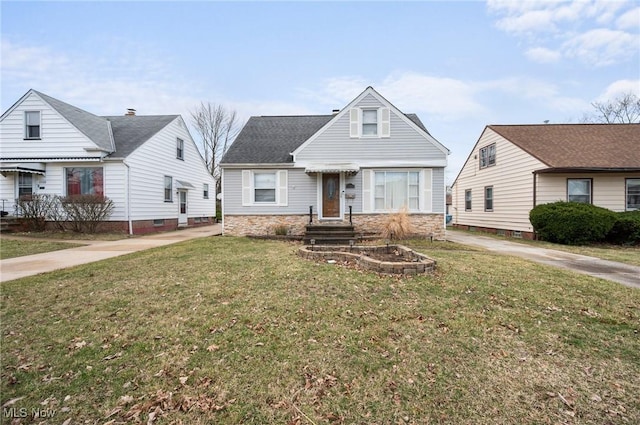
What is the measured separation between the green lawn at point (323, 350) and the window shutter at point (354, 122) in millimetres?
8715

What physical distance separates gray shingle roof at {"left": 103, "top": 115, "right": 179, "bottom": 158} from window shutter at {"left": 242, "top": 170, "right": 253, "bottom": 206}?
6.07 metres

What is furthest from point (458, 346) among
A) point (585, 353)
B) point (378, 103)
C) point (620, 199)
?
point (620, 199)

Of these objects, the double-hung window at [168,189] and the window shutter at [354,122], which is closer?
the window shutter at [354,122]

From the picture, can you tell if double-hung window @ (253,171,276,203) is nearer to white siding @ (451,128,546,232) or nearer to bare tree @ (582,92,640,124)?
white siding @ (451,128,546,232)

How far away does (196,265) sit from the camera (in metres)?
6.77

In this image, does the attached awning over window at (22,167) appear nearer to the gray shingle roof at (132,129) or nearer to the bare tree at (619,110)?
the gray shingle roof at (132,129)

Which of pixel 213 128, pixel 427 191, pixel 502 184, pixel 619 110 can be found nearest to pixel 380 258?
pixel 427 191

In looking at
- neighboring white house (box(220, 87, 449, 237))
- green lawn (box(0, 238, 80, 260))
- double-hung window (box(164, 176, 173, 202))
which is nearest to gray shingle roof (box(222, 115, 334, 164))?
neighboring white house (box(220, 87, 449, 237))

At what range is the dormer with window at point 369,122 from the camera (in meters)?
12.7

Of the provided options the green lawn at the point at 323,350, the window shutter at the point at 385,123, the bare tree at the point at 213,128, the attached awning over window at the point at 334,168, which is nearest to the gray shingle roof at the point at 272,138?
the attached awning over window at the point at 334,168

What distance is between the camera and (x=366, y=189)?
12828 mm

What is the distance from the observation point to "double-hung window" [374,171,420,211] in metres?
12.8

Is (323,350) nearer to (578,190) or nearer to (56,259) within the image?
(56,259)

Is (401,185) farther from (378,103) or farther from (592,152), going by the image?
(592,152)
